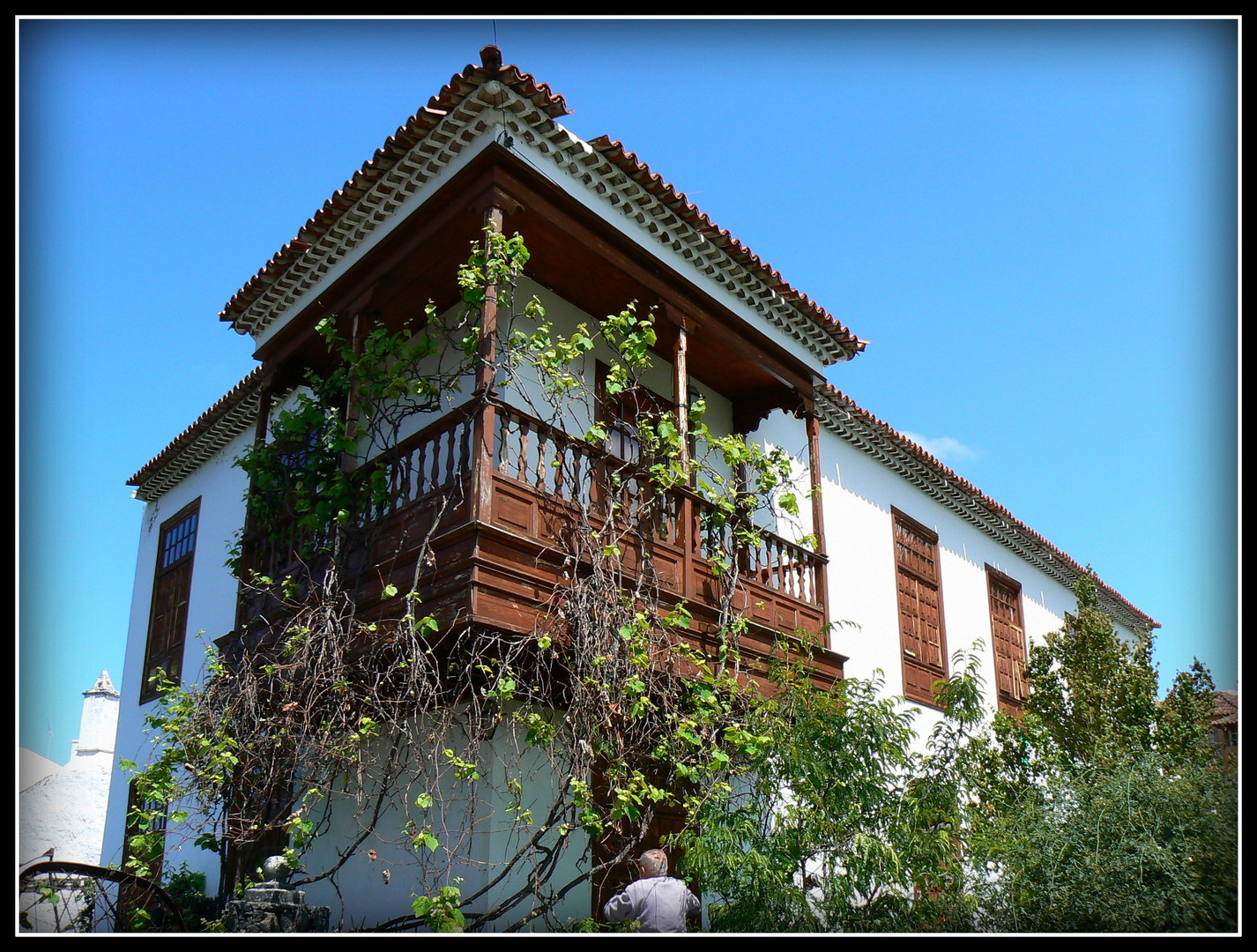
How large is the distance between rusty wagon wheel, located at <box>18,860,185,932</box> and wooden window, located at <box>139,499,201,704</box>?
12.3 feet

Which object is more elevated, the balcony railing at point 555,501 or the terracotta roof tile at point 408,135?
the terracotta roof tile at point 408,135

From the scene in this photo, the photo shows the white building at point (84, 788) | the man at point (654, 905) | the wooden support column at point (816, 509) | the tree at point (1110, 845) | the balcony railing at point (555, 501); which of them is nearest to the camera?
the man at point (654, 905)

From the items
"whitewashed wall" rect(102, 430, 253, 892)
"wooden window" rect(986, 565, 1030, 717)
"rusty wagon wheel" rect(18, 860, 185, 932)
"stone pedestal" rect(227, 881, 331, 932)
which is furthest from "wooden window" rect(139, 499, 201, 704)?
"wooden window" rect(986, 565, 1030, 717)

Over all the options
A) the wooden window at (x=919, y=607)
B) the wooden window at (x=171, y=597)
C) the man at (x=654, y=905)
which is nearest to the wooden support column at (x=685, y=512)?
the man at (x=654, y=905)

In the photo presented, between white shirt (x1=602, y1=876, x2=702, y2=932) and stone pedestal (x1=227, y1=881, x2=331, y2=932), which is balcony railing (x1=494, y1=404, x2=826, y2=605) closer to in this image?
white shirt (x1=602, y1=876, x2=702, y2=932)

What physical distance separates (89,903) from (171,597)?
601cm

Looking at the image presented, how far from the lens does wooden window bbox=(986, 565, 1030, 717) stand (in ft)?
50.1

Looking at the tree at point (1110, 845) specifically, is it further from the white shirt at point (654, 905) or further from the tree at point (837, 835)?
the white shirt at point (654, 905)

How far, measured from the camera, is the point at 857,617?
40.5 ft

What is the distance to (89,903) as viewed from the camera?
768 centimetres

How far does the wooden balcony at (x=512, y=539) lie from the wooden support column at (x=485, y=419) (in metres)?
0.01

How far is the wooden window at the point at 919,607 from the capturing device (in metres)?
13.2

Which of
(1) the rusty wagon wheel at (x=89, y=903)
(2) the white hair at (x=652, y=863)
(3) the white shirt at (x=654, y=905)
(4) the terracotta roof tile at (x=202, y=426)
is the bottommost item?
(1) the rusty wagon wheel at (x=89, y=903)
